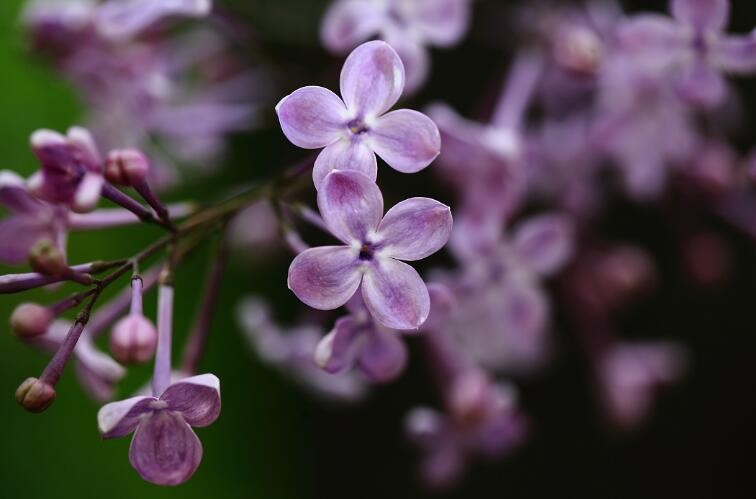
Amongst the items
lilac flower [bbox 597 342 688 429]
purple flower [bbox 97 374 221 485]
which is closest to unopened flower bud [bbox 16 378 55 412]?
purple flower [bbox 97 374 221 485]

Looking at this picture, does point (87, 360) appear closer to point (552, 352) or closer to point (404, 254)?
point (404, 254)

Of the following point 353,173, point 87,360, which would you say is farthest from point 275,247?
point 353,173

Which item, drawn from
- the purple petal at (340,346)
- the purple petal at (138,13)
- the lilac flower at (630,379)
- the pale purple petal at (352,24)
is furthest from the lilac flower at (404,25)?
the lilac flower at (630,379)

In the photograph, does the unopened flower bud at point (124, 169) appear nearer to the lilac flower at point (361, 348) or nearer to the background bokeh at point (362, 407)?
the lilac flower at point (361, 348)

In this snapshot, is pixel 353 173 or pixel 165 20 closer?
pixel 353 173

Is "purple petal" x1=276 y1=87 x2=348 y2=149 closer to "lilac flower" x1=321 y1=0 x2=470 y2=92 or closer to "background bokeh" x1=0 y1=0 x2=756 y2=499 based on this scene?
"lilac flower" x1=321 y1=0 x2=470 y2=92

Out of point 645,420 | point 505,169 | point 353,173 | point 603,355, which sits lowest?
point 645,420
